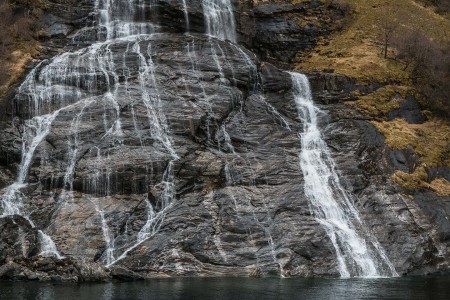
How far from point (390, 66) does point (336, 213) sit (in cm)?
2067

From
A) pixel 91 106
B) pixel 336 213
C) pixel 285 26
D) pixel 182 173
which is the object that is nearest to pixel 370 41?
pixel 285 26

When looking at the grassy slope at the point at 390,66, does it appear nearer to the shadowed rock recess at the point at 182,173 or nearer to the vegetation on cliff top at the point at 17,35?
the shadowed rock recess at the point at 182,173

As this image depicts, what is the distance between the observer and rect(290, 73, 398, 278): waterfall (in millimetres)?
34469

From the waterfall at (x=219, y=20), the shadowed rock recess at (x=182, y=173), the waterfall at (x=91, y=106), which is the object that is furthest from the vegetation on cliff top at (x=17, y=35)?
the waterfall at (x=219, y=20)

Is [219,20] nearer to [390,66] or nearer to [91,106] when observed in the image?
[390,66]

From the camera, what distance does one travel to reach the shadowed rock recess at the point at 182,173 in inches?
1323

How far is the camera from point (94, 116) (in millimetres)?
39750

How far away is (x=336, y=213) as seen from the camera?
123ft

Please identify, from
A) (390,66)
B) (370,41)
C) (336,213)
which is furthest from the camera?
(370,41)

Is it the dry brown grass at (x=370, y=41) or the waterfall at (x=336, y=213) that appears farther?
the dry brown grass at (x=370, y=41)

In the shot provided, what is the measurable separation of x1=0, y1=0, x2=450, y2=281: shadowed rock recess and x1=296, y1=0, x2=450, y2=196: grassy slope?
174 cm

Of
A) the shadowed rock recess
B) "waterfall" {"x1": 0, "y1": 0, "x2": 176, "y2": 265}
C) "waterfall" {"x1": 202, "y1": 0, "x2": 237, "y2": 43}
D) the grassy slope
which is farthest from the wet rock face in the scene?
"waterfall" {"x1": 0, "y1": 0, "x2": 176, "y2": 265}

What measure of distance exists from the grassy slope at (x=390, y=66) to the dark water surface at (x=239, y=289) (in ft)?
39.6

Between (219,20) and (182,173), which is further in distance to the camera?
(219,20)
